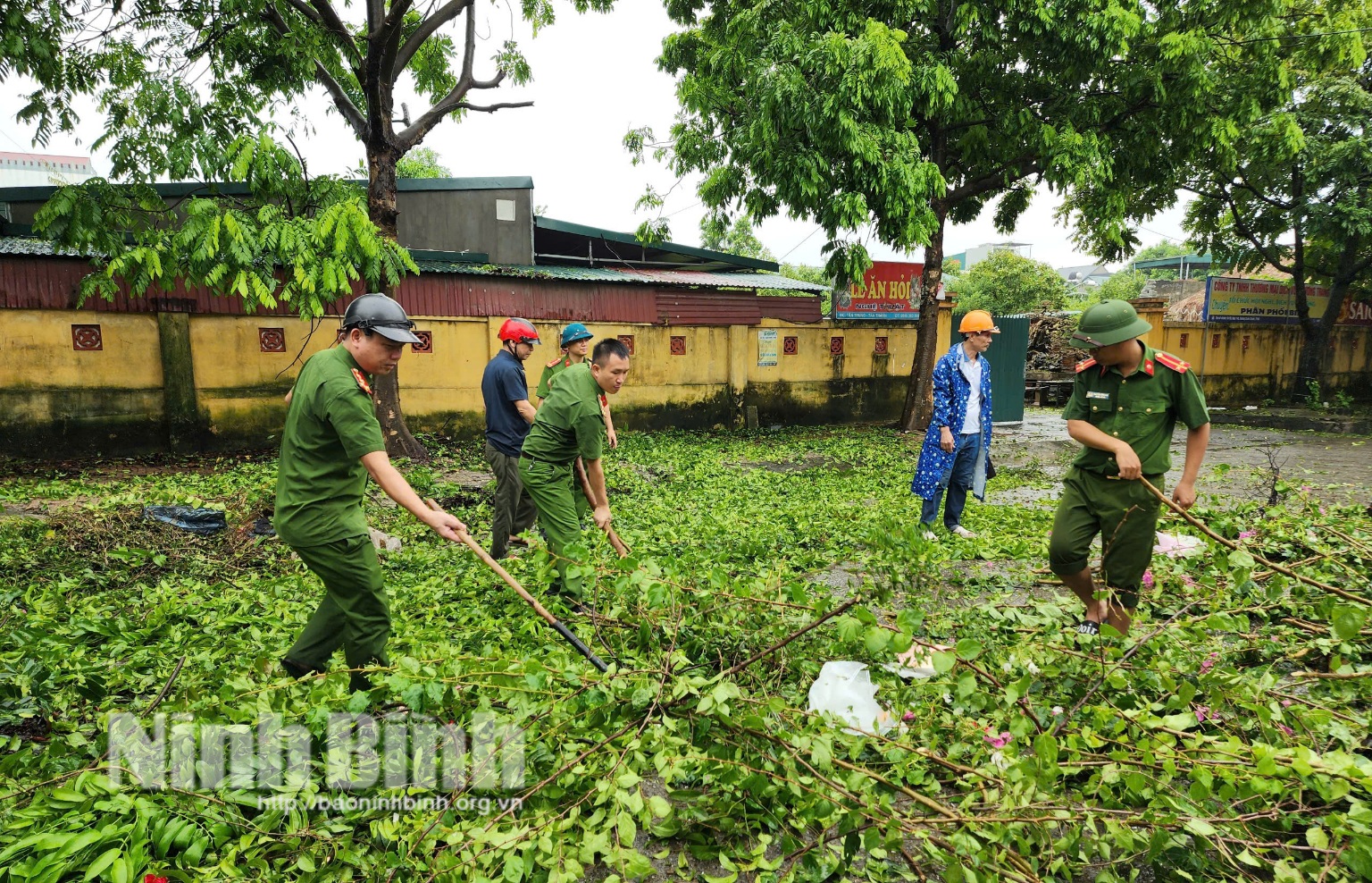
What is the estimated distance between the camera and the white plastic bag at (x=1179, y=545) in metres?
4.51

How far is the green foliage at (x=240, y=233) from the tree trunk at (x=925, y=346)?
336 inches

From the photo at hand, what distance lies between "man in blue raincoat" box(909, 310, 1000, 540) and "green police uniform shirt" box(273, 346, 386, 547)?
4085mm

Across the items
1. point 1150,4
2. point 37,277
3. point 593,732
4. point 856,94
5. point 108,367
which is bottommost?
point 593,732

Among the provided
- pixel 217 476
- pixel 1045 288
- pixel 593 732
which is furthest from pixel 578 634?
pixel 1045 288

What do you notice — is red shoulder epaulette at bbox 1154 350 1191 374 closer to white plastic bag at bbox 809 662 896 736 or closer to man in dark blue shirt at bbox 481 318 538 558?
white plastic bag at bbox 809 662 896 736

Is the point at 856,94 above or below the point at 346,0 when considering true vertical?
below

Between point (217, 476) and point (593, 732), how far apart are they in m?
7.75

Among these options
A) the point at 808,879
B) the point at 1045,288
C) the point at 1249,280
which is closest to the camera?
the point at 808,879

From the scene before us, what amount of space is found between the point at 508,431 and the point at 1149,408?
4.12 meters

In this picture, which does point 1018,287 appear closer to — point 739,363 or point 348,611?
point 739,363

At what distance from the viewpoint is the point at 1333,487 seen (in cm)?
774

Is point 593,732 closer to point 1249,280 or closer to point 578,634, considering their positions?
point 578,634

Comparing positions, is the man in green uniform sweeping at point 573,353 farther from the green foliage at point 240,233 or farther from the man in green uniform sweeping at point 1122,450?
the man in green uniform sweeping at point 1122,450

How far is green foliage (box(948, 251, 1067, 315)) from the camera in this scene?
3009cm
